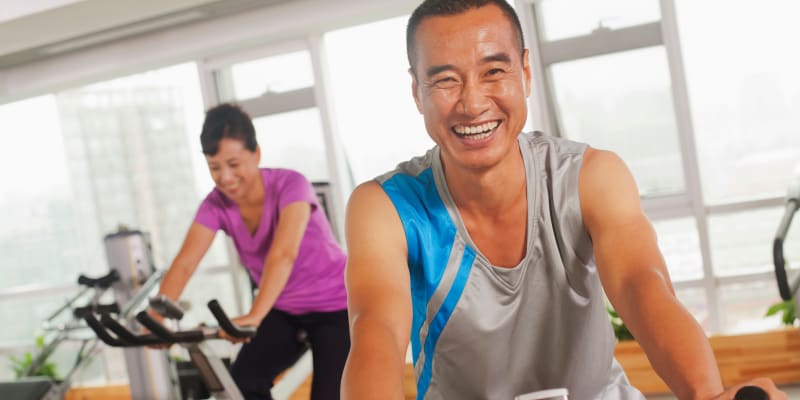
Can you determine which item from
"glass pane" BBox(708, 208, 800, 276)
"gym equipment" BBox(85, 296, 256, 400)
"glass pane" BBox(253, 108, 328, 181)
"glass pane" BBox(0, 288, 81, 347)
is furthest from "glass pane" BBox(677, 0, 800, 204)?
"glass pane" BBox(0, 288, 81, 347)

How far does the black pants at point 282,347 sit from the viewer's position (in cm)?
281

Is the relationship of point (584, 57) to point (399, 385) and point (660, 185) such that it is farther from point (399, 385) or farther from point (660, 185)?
point (399, 385)

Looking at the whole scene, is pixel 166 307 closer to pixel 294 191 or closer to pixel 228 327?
pixel 228 327

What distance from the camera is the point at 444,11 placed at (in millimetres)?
1319

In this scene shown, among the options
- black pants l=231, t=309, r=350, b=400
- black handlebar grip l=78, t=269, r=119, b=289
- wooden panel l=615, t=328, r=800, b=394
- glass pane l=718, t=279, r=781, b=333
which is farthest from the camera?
glass pane l=718, t=279, r=781, b=333

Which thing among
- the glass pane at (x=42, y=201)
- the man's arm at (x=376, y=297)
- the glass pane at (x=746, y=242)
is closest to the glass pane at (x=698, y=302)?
the glass pane at (x=746, y=242)

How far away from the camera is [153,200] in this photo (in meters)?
6.85

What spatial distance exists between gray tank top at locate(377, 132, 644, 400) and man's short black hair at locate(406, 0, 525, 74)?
22 cm

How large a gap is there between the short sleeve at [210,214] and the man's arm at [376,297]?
1663mm

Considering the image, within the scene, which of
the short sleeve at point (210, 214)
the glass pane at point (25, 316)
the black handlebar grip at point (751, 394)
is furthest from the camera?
the glass pane at point (25, 316)

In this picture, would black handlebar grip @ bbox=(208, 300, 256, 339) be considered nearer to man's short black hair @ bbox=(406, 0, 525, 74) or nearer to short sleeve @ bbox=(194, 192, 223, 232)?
short sleeve @ bbox=(194, 192, 223, 232)

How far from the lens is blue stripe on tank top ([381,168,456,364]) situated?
1396 mm

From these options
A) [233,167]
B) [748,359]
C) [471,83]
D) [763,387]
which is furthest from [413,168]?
[748,359]

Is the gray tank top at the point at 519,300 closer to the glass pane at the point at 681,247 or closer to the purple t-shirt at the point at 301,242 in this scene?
the purple t-shirt at the point at 301,242
